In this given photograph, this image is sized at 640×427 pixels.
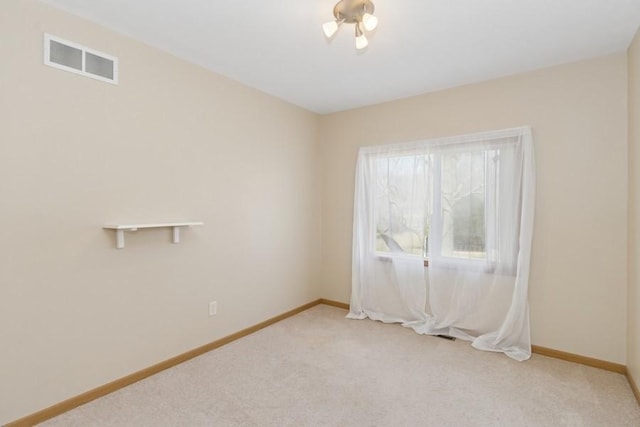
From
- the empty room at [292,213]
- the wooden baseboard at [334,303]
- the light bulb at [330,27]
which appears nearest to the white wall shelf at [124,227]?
the empty room at [292,213]

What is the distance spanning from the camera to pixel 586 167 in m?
2.63

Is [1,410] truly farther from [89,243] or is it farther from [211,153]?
[211,153]

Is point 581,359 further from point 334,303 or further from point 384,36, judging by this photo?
point 384,36

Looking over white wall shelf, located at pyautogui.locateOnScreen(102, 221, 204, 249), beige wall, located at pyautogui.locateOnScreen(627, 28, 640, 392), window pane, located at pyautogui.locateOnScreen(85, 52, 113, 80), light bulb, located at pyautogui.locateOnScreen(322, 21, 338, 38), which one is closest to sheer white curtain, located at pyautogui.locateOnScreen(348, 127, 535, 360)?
beige wall, located at pyautogui.locateOnScreen(627, 28, 640, 392)

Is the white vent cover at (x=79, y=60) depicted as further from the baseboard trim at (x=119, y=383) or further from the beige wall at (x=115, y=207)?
the baseboard trim at (x=119, y=383)

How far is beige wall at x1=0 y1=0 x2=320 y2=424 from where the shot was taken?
6.17 ft

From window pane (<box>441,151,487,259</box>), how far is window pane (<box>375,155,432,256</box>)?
188 mm

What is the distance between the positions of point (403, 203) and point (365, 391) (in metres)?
1.95

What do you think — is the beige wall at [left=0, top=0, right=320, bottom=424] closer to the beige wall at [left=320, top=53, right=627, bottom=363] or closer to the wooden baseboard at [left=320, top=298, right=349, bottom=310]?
the wooden baseboard at [left=320, top=298, right=349, bottom=310]

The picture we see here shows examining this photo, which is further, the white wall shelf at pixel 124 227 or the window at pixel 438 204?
the window at pixel 438 204

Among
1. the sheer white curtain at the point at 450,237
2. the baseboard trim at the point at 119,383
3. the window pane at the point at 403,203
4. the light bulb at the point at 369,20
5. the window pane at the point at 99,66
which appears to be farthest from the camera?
the window pane at the point at 403,203

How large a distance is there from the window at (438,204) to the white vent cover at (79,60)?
260cm

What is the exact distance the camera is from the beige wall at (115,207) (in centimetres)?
188

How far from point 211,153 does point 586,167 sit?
3.14 meters
